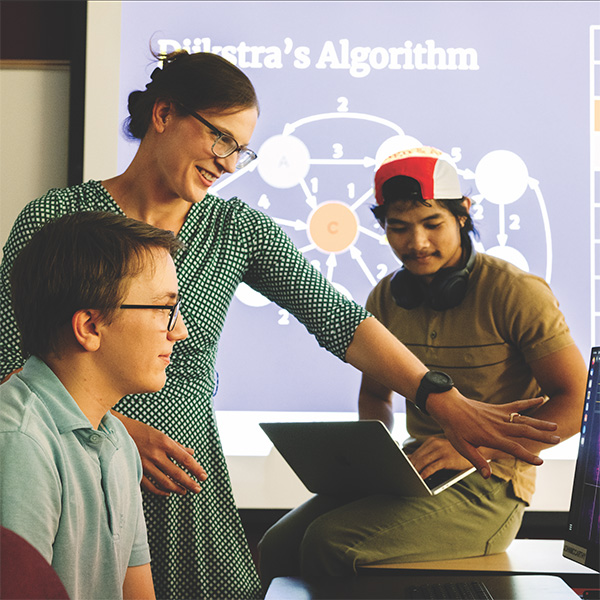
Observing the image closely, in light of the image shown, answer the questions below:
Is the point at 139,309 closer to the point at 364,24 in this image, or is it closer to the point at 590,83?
the point at 364,24

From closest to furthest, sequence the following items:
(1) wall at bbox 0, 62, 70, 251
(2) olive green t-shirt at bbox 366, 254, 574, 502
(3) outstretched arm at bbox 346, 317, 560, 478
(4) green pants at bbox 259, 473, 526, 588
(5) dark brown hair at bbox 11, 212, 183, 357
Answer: (5) dark brown hair at bbox 11, 212, 183, 357, (3) outstretched arm at bbox 346, 317, 560, 478, (4) green pants at bbox 259, 473, 526, 588, (2) olive green t-shirt at bbox 366, 254, 574, 502, (1) wall at bbox 0, 62, 70, 251

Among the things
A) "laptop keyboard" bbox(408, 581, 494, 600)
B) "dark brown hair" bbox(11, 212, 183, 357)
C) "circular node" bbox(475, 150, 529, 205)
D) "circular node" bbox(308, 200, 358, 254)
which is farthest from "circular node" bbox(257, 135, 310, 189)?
"laptop keyboard" bbox(408, 581, 494, 600)

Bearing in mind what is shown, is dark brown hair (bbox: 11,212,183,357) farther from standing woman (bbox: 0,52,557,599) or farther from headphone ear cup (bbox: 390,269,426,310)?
headphone ear cup (bbox: 390,269,426,310)

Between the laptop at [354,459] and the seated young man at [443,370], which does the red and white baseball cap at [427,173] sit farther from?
the laptop at [354,459]

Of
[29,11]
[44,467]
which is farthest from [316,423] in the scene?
[29,11]

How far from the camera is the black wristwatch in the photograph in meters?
1.31

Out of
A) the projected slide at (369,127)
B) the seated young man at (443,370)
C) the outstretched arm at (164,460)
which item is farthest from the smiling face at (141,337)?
the projected slide at (369,127)

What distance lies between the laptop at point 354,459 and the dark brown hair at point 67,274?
0.50m

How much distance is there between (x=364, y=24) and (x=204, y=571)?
6.28ft

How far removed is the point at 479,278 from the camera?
1799mm

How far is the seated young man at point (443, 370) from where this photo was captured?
154cm

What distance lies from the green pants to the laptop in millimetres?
41

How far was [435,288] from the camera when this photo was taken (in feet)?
5.90

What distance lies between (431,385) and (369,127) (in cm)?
145
